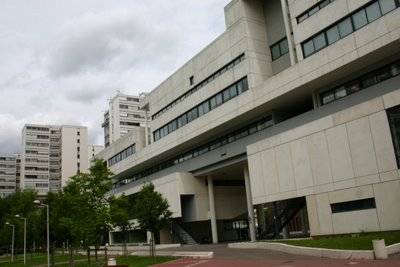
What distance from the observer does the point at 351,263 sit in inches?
705

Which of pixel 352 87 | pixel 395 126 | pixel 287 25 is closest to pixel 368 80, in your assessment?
pixel 352 87

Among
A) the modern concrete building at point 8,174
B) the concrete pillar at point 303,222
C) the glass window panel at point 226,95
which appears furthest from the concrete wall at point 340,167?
the modern concrete building at point 8,174

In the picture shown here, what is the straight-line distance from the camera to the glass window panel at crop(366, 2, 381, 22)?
26.9m

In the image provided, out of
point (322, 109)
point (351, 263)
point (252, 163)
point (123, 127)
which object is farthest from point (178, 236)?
point (123, 127)

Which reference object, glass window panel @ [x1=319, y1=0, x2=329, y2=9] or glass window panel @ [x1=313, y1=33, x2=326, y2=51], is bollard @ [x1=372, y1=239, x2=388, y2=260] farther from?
glass window panel @ [x1=319, y1=0, x2=329, y2=9]

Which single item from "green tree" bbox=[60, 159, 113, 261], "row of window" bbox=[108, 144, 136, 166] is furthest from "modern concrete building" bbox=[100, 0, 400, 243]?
"green tree" bbox=[60, 159, 113, 261]

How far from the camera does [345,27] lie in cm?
2911

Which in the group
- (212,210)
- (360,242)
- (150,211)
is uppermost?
(212,210)

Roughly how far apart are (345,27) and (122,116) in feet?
344

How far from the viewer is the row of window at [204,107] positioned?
3894 cm

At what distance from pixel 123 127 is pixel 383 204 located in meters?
109

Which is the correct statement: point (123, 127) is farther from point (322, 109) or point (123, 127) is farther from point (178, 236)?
point (322, 109)

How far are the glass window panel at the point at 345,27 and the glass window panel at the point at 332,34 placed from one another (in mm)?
320

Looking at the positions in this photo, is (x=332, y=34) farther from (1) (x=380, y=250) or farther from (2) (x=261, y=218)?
(2) (x=261, y=218)
